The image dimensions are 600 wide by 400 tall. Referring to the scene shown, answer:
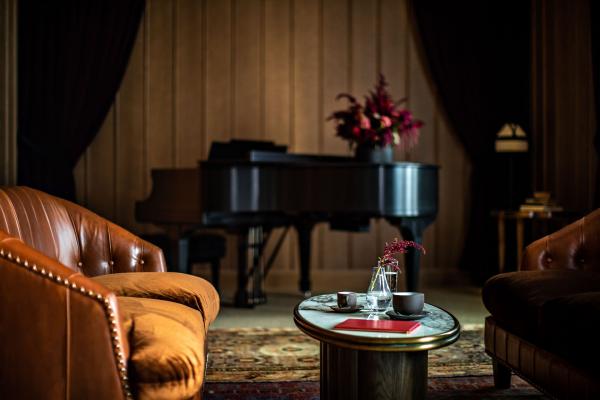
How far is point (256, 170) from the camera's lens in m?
4.13

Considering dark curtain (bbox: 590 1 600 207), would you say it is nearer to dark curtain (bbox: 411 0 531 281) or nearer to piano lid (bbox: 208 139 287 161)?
dark curtain (bbox: 411 0 531 281)

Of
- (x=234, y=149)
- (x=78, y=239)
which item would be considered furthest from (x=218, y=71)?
(x=78, y=239)

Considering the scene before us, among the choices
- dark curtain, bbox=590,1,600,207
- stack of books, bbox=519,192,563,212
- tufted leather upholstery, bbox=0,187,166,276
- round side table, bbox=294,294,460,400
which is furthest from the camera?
stack of books, bbox=519,192,563,212

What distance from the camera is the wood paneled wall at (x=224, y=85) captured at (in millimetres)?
5746

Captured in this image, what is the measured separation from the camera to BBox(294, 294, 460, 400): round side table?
5.86 feet

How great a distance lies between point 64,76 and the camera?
551cm

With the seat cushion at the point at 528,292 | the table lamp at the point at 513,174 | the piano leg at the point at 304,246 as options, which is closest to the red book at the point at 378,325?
the seat cushion at the point at 528,292

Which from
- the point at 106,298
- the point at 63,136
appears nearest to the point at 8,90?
the point at 63,136

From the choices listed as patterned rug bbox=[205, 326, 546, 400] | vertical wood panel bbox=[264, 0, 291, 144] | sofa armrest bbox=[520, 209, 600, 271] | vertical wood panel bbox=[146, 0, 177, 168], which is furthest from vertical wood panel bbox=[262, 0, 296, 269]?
sofa armrest bbox=[520, 209, 600, 271]

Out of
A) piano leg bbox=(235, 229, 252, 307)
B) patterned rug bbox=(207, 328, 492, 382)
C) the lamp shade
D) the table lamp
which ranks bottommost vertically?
patterned rug bbox=(207, 328, 492, 382)

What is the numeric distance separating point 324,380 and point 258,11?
4.32 metres

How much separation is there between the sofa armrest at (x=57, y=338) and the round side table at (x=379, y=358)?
0.61 m

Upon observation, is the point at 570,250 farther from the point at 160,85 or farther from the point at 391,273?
the point at 160,85

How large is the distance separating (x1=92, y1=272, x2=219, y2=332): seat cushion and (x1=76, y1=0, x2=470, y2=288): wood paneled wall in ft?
11.2
